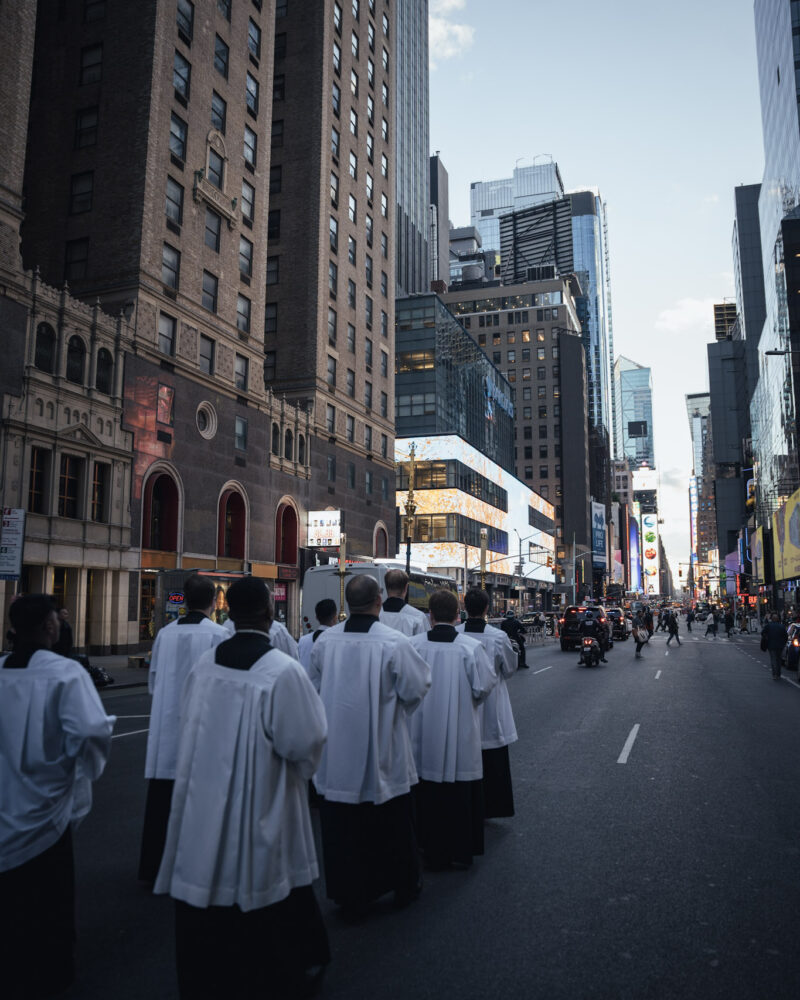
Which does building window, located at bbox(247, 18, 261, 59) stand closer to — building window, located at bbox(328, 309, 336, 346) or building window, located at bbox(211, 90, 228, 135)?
building window, located at bbox(211, 90, 228, 135)

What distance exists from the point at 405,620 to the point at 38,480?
917 inches

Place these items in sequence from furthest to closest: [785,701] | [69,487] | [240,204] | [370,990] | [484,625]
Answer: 1. [240,204]
2. [69,487]
3. [785,701]
4. [484,625]
5. [370,990]

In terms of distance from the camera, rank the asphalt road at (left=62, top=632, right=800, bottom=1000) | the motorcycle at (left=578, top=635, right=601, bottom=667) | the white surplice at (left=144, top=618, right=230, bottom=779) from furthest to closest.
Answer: the motorcycle at (left=578, top=635, right=601, bottom=667) < the white surplice at (left=144, top=618, right=230, bottom=779) < the asphalt road at (left=62, top=632, right=800, bottom=1000)

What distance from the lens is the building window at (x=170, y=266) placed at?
3391cm

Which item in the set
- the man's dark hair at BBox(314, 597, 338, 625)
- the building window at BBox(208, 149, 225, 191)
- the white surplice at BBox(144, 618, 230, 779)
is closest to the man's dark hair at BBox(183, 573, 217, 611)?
the white surplice at BBox(144, 618, 230, 779)

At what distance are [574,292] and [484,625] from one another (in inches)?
6805

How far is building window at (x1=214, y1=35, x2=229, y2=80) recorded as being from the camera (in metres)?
38.9

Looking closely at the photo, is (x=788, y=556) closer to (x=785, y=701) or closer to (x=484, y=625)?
(x=785, y=701)

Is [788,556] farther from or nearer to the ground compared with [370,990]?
farther from the ground

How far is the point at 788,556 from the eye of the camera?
4538 cm

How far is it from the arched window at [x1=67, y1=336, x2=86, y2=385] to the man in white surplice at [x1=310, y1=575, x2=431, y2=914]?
87.7ft

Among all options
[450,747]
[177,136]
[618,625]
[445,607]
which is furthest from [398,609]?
[618,625]

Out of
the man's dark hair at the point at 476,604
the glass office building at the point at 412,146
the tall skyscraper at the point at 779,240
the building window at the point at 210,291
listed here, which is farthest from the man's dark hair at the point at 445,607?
the glass office building at the point at 412,146

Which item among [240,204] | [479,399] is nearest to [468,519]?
[479,399]
